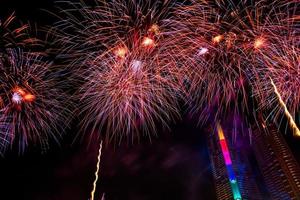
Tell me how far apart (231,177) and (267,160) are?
24.1m

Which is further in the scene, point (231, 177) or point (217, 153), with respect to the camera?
point (217, 153)

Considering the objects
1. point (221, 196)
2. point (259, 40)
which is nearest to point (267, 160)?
point (221, 196)

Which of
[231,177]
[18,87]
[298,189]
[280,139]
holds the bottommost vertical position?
[18,87]

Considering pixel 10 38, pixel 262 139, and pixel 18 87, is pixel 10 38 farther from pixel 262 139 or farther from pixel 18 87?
pixel 262 139

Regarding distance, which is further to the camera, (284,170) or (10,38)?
(284,170)

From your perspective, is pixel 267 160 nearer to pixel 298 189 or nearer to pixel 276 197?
pixel 298 189

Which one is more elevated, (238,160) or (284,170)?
(238,160)

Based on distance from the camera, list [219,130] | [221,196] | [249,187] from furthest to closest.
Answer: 1. [249,187]
2. [221,196]
3. [219,130]

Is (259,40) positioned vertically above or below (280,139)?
below

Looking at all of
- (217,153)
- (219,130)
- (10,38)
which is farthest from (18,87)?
(217,153)

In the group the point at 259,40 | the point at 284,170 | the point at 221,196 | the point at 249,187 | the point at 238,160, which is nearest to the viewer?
the point at 259,40

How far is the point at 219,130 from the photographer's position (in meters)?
142

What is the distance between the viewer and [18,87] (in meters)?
13.8

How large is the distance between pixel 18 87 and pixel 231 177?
5872 inches
